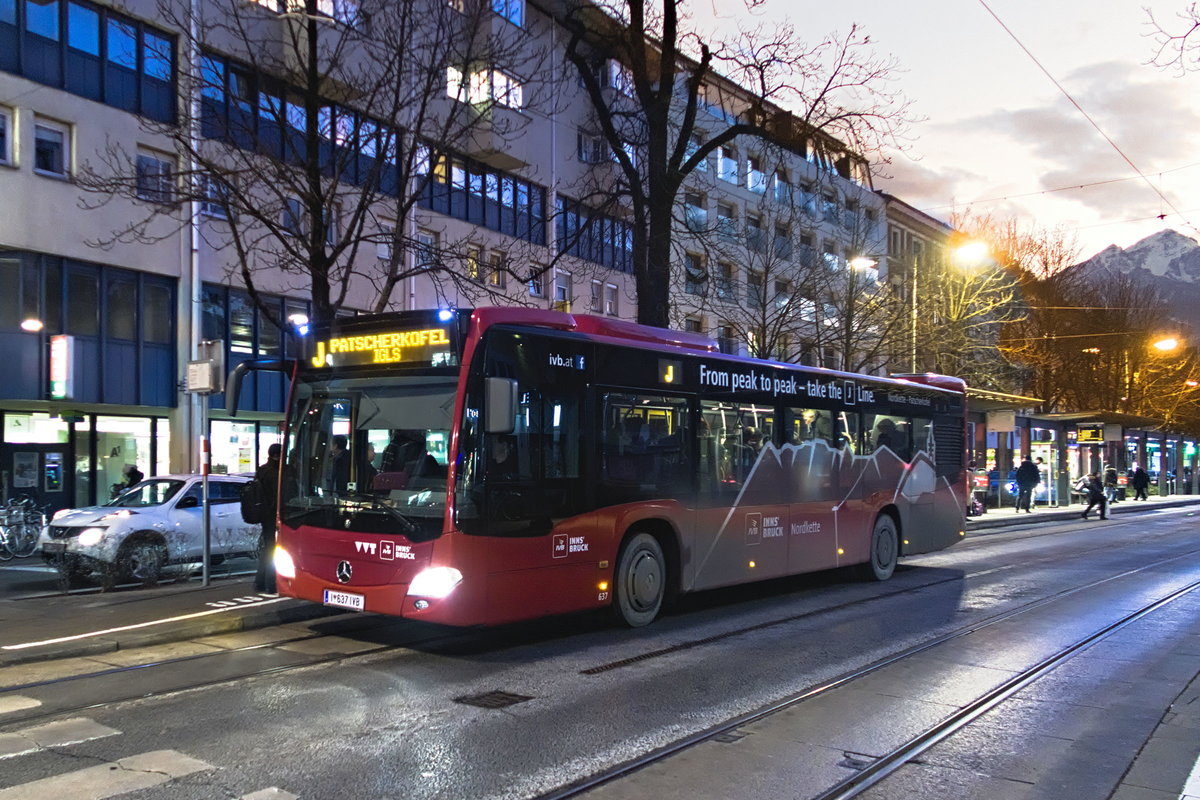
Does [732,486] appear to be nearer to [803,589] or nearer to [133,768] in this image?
[803,589]

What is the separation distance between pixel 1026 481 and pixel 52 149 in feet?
102

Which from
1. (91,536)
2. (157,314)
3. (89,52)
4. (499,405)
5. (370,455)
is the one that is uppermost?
(89,52)

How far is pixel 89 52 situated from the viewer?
2067 centimetres

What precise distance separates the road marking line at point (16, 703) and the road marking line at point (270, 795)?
2.77 meters

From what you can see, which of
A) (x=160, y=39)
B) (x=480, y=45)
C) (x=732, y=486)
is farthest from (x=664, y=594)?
(x=160, y=39)

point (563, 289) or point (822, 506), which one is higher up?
point (563, 289)

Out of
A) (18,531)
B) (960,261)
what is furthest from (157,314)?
(960,261)

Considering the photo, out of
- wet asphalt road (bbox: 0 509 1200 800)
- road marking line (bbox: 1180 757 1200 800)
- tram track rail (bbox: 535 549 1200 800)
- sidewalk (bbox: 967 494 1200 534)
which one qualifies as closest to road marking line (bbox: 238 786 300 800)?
wet asphalt road (bbox: 0 509 1200 800)

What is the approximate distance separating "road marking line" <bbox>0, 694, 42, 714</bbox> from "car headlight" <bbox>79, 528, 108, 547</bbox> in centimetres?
600

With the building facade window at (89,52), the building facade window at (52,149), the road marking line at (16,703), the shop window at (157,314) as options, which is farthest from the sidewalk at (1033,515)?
the road marking line at (16,703)

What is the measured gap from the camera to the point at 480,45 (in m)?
15.6

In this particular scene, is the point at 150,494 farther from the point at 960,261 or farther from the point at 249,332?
the point at 960,261

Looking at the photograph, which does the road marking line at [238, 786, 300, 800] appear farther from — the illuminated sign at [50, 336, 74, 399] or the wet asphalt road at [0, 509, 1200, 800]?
the illuminated sign at [50, 336, 74, 399]

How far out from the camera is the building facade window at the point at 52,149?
64.9 ft
